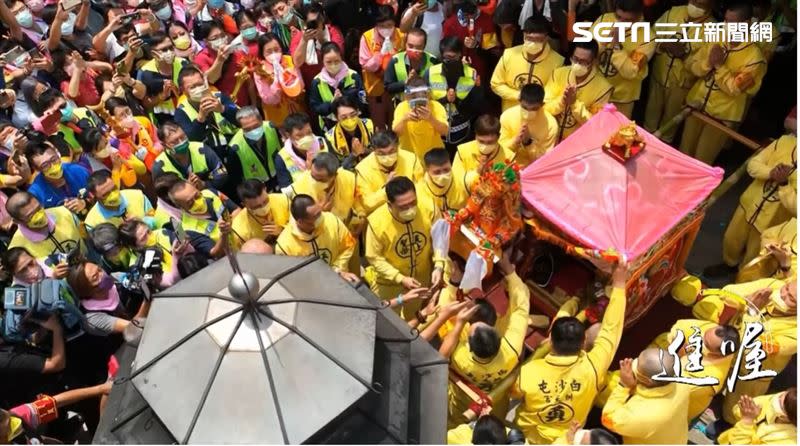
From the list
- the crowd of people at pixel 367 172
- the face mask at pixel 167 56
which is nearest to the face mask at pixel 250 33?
the crowd of people at pixel 367 172

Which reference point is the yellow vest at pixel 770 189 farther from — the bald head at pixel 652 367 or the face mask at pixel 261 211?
the face mask at pixel 261 211

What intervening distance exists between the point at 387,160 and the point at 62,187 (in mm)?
2808

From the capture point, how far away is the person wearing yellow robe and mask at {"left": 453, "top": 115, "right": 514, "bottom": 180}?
5730mm

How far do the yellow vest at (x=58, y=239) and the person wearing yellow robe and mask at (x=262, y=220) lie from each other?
125 centimetres

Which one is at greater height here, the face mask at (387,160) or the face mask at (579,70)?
the face mask at (579,70)

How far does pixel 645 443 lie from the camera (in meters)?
4.39

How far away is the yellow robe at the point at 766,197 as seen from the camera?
5.86 m

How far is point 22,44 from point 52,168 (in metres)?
2.74

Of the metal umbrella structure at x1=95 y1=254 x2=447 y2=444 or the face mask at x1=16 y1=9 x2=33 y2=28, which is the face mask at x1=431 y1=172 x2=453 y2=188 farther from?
the face mask at x1=16 y1=9 x2=33 y2=28

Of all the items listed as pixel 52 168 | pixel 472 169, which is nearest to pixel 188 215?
pixel 52 168

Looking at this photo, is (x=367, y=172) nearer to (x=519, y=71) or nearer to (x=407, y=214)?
(x=407, y=214)

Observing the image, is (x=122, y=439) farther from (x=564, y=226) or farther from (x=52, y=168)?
(x=52, y=168)

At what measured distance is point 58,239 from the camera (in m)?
5.60

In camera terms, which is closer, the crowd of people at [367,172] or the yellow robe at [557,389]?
the yellow robe at [557,389]
